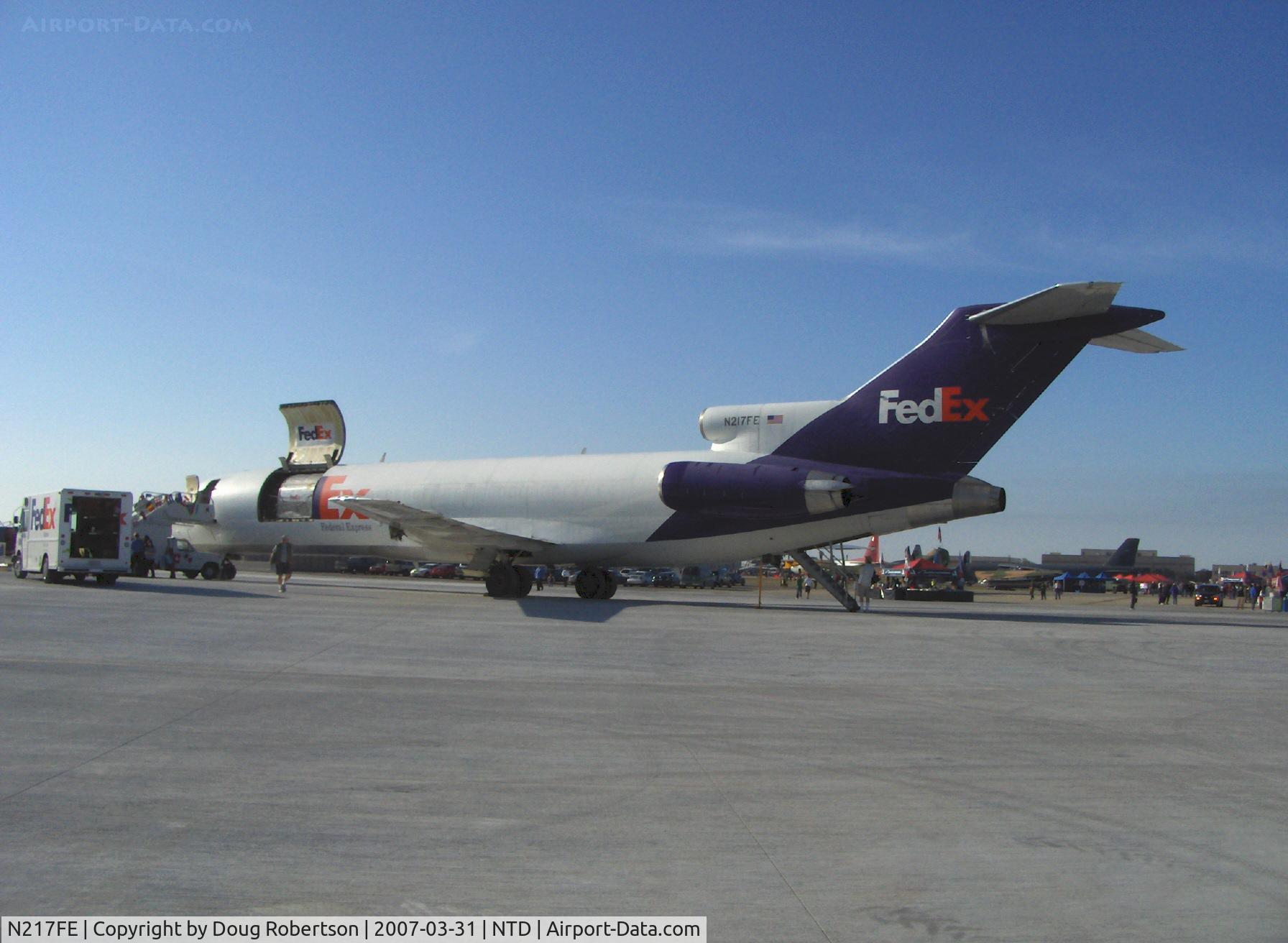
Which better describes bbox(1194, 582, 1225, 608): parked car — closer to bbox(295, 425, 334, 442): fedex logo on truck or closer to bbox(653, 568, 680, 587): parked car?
bbox(653, 568, 680, 587): parked car

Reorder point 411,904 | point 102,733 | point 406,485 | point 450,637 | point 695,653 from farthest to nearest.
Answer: point 406,485 → point 450,637 → point 695,653 → point 102,733 → point 411,904

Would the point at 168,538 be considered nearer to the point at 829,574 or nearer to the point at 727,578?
the point at 829,574

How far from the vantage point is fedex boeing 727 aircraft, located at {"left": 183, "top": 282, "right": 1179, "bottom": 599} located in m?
19.9

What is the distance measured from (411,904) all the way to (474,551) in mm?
21742

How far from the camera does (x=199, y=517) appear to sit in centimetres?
3244

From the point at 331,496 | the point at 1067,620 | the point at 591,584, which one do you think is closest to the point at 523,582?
the point at 591,584

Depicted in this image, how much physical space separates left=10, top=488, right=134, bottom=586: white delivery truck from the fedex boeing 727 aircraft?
17.2 ft

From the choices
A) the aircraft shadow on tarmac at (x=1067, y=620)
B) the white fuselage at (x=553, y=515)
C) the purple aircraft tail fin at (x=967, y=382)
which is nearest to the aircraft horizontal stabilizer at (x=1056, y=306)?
the purple aircraft tail fin at (x=967, y=382)

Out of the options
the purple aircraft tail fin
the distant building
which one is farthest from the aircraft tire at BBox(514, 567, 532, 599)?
the distant building

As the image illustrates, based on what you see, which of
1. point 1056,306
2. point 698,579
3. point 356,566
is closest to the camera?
point 1056,306

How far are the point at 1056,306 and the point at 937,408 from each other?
300 cm

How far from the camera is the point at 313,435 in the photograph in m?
33.0

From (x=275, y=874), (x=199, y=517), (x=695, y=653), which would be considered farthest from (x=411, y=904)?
(x=199, y=517)

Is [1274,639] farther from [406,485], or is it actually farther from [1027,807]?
[406,485]
